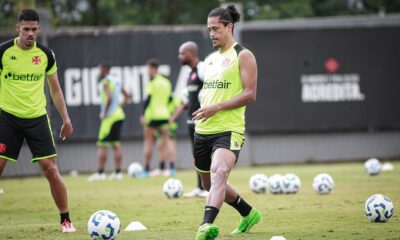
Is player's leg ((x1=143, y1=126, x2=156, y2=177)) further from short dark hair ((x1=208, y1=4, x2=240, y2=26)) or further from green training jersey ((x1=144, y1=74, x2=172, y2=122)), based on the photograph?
short dark hair ((x1=208, y1=4, x2=240, y2=26))

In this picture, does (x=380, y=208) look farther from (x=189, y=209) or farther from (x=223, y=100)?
(x=189, y=209)

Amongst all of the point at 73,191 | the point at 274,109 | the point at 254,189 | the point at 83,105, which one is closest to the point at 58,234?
the point at 254,189

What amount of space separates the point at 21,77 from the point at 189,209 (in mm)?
3850

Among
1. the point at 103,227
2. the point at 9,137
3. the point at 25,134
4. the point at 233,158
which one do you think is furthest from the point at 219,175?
the point at 9,137

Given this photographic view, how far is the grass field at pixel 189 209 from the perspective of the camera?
9.73m

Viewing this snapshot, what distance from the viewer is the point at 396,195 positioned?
13.6 meters

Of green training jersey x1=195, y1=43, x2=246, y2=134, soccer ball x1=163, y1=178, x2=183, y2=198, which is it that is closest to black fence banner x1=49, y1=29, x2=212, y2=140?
soccer ball x1=163, y1=178, x2=183, y2=198

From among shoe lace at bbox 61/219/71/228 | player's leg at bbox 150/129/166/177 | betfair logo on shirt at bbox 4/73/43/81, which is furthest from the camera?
player's leg at bbox 150/129/166/177

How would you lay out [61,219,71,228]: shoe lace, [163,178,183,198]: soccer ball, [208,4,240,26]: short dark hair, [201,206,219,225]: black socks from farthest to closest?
[163,178,183,198]: soccer ball < [61,219,71,228]: shoe lace < [208,4,240,26]: short dark hair < [201,206,219,225]: black socks

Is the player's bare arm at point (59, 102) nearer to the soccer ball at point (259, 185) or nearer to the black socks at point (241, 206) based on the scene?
the black socks at point (241, 206)

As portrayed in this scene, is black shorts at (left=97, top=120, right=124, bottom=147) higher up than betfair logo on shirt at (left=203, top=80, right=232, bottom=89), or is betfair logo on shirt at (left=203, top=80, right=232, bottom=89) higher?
betfair logo on shirt at (left=203, top=80, right=232, bottom=89)

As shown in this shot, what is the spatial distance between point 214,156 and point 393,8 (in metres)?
30.1

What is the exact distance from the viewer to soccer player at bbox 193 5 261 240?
8867 millimetres

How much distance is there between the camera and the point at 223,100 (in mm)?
9156
